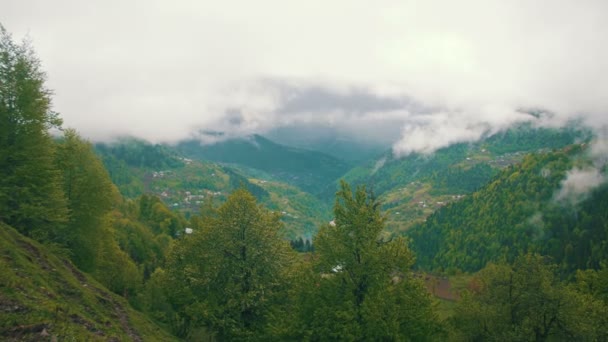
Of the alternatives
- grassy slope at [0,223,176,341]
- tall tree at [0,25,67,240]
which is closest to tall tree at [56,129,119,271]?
tall tree at [0,25,67,240]

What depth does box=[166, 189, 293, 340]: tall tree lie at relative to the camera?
104 ft

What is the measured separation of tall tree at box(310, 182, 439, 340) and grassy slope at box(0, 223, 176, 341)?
12.7m

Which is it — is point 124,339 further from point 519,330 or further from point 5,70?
point 519,330

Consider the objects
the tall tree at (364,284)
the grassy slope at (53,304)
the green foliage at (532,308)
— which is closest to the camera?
the grassy slope at (53,304)

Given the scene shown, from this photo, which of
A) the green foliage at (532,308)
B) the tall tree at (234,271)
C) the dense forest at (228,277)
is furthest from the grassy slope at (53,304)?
the green foliage at (532,308)

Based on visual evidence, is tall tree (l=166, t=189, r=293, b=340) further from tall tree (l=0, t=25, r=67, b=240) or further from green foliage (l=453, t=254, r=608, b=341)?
green foliage (l=453, t=254, r=608, b=341)

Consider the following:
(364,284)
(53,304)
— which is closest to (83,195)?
(53,304)

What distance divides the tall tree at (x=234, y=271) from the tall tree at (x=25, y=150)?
1316 centimetres

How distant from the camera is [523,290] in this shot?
37.3 m

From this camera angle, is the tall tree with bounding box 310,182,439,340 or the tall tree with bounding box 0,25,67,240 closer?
the tall tree with bounding box 310,182,439,340

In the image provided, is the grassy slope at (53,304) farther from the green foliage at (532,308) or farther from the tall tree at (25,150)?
the green foliage at (532,308)

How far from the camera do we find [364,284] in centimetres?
2839

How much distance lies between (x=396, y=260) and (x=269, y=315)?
11.0 meters

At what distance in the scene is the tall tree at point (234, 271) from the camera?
31.6 metres
